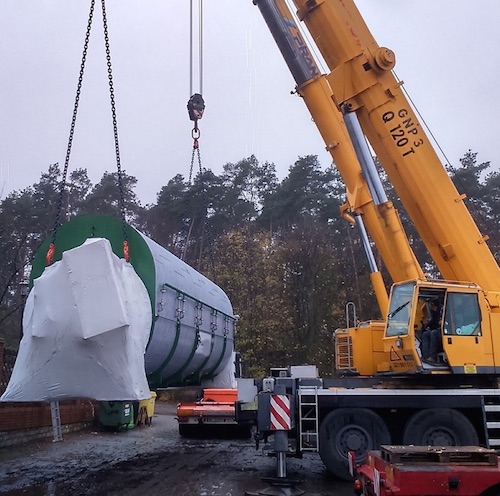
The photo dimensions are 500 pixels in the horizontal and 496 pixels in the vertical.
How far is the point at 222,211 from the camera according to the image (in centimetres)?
4444

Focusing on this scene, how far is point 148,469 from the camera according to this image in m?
9.45

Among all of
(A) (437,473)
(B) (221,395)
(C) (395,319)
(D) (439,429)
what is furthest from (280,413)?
(B) (221,395)

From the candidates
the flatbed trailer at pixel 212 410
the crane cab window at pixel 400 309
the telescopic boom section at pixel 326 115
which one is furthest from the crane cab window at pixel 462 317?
the flatbed trailer at pixel 212 410

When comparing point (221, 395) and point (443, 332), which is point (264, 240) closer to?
point (221, 395)

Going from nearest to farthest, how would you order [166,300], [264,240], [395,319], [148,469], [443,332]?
[166,300] → [443,332] → [395,319] → [148,469] → [264,240]

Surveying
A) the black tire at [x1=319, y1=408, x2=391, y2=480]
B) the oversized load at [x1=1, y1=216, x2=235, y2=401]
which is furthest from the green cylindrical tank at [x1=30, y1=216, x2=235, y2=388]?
the black tire at [x1=319, y1=408, x2=391, y2=480]

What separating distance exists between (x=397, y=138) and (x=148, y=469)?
646 centimetres

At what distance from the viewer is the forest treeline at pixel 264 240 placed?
88.7 ft

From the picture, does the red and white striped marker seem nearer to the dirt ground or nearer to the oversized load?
the dirt ground

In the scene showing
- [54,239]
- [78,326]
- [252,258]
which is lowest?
[78,326]

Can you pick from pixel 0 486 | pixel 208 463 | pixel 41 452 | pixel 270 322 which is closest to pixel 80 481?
pixel 0 486

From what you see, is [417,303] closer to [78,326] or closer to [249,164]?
[78,326]

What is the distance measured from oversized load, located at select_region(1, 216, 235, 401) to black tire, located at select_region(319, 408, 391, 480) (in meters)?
3.26

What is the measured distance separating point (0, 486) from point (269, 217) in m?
34.8
